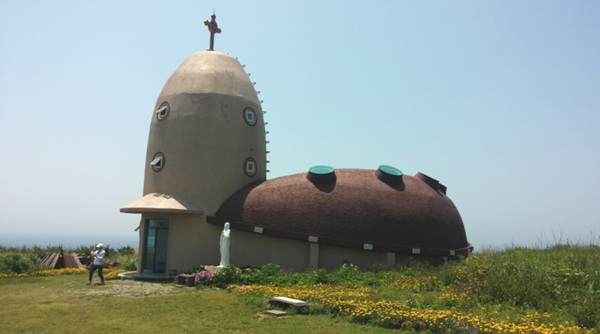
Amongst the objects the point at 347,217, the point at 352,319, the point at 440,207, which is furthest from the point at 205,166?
the point at 352,319

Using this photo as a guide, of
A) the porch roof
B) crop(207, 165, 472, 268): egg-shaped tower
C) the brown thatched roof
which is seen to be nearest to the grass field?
crop(207, 165, 472, 268): egg-shaped tower

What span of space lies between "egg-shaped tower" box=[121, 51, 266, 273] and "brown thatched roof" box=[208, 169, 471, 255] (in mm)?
1034

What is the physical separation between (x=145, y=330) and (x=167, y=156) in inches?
477

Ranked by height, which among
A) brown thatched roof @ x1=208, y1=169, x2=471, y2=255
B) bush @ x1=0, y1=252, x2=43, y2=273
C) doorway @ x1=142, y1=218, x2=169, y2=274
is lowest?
bush @ x1=0, y1=252, x2=43, y2=273

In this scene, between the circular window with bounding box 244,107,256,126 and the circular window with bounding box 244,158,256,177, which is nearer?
the circular window with bounding box 244,158,256,177

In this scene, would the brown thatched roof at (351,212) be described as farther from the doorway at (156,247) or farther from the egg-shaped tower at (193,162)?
the doorway at (156,247)

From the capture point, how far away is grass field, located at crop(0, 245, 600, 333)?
370 inches

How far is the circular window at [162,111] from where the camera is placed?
21359 mm

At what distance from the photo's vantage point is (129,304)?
1263 cm

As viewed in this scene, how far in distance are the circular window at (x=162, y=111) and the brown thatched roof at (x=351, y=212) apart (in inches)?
194

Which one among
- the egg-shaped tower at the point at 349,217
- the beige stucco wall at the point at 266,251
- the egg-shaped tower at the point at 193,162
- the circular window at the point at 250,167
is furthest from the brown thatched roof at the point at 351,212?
the circular window at the point at 250,167

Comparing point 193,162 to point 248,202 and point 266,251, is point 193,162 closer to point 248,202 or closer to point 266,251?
point 248,202

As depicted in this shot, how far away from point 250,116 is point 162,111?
400 cm

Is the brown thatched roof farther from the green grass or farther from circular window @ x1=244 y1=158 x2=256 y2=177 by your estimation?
the green grass
